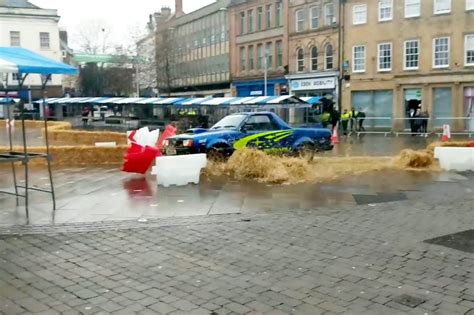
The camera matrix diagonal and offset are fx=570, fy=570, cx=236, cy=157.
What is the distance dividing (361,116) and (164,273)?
3296 cm

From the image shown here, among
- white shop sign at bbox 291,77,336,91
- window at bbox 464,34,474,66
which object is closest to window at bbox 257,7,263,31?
white shop sign at bbox 291,77,336,91

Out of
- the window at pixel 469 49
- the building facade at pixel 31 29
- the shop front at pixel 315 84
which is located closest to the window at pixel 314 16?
the shop front at pixel 315 84

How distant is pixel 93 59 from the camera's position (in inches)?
2645

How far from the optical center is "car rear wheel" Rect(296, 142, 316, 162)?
50.6 feet

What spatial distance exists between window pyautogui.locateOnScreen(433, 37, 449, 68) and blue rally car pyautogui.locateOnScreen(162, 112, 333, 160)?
2394cm

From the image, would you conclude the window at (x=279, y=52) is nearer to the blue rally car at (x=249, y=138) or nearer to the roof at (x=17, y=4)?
the roof at (x=17, y=4)

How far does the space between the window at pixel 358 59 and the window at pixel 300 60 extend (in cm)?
597

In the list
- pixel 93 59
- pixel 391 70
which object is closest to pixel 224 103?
pixel 391 70

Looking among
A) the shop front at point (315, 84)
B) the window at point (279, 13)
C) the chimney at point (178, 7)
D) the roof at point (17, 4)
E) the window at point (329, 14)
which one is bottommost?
the shop front at point (315, 84)

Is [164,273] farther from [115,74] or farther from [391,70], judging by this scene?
[115,74]

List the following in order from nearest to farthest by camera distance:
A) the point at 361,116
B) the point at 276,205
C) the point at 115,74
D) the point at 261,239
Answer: the point at 261,239 → the point at 276,205 → the point at 361,116 → the point at 115,74

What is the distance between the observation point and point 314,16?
4634 centimetres

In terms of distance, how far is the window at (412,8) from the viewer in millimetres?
38594

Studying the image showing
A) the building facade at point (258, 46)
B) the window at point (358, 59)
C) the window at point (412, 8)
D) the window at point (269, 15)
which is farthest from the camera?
the window at point (269, 15)
